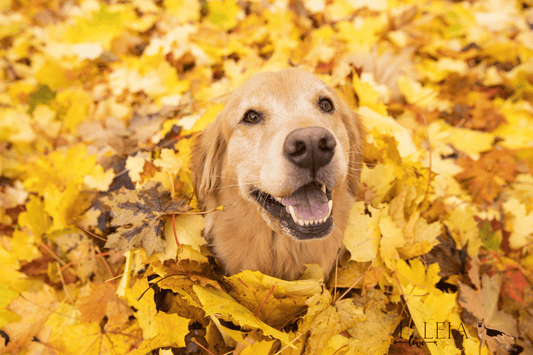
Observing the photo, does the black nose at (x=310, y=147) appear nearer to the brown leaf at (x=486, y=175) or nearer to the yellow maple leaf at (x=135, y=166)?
the yellow maple leaf at (x=135, y=166)

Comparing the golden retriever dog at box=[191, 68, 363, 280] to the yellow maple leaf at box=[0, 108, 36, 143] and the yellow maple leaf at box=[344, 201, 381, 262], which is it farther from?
the yellow maple leaf at box=[0, 108, 36, 143]

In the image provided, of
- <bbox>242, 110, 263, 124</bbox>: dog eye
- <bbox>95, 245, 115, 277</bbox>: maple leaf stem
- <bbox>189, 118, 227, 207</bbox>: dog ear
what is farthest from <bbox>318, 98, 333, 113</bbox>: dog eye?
<bbox>95, 245, 115, 277</bbox>: maple leaf stem

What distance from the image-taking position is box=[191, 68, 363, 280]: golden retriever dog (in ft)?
5.68

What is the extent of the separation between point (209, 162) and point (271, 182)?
2.46 ft

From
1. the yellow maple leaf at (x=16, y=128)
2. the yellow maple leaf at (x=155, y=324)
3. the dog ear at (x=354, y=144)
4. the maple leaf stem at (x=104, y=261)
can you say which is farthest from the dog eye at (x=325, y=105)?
the yellow maple leaf at (x=16, y=128)

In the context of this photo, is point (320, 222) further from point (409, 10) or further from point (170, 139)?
point (409, 10)

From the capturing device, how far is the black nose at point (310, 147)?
1497 mm

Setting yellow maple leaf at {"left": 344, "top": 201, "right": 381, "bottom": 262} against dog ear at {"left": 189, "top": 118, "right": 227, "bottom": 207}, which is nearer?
yellow maple leaf at {"left": 344, "top": 201, "right": 381, "bottom": 262}

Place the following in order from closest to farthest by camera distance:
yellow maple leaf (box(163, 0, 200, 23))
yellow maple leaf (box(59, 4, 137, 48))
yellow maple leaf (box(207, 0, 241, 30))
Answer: yellow maple leaf (box(59, 4, 137, 48)), yellow maple leaf (box(207, 0, 241, 30)), yellow maple leaf (box(163, 0, 200, 23))

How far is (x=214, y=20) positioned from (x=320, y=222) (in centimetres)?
330

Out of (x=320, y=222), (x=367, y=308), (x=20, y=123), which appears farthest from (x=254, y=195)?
(x=20, y=123)

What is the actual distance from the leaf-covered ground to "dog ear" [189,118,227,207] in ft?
0.42

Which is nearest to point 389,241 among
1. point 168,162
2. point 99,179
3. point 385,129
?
point 385,129

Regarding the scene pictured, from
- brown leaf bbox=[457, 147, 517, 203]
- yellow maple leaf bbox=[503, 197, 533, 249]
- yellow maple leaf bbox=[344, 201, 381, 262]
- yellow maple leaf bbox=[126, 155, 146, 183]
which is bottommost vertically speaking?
yellow maple leaf bbox=[503, 197, 533, 249]
